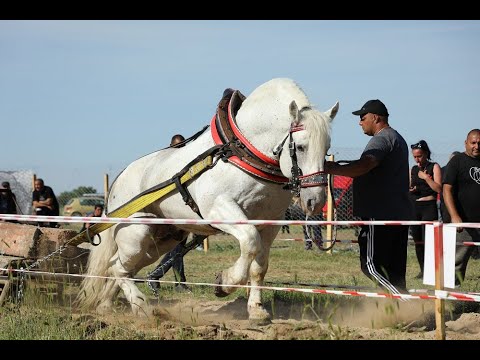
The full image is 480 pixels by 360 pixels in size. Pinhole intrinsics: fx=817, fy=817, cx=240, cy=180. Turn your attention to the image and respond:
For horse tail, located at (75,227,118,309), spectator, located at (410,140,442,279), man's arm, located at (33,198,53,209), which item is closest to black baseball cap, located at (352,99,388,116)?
horse tail, located at (75,227,118,309)

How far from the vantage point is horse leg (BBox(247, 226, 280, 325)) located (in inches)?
282

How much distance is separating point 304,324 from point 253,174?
4.29ft

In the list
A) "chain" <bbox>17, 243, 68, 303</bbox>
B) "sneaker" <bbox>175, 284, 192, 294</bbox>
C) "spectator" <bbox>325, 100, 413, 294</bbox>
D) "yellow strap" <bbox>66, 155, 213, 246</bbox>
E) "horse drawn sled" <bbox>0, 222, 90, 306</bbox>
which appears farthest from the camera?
"sneaker" <bbox>175, 284, 192, 294</bbox>

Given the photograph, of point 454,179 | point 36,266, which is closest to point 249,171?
point 36,266

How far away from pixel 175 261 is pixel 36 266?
2.53 metres

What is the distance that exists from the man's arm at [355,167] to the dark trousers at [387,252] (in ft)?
1.74

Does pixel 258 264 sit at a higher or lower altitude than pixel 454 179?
lower

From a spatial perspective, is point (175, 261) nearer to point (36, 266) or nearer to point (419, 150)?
point (36, 266)

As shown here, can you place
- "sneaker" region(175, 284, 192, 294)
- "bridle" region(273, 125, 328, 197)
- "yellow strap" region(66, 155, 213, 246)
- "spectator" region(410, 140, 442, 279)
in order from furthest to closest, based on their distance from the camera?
1. "spectator" region(410, 140, 442, 279)
2. "sneaker" region(175, 284, 192, 294)
3. "yellow strap" region(66, 155, 213, 246)
4. "bridle" region(273, 125, 328, 197)

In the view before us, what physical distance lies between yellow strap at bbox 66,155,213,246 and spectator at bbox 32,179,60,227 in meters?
9.27

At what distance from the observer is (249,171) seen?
22.5 feet

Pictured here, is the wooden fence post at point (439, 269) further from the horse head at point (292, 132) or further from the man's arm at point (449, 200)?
the man's arm at point (449, 200)

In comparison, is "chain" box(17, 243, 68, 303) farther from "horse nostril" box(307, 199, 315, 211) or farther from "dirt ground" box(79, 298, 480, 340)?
"horse nostril" box(307, 199, 315, 211)
